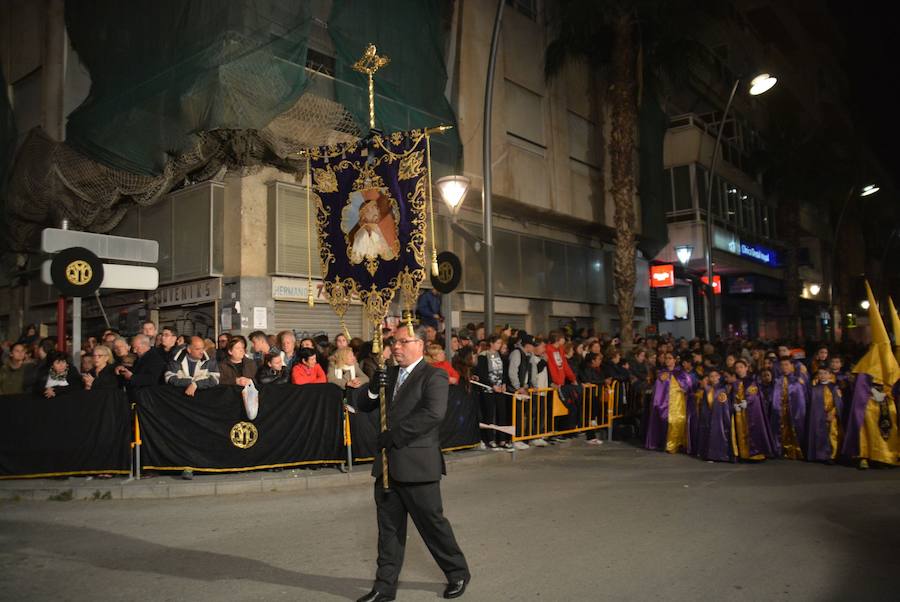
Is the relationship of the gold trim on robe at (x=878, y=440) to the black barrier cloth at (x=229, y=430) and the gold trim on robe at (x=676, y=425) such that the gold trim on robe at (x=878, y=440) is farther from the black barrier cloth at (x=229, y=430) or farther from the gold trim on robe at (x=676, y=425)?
the black barrier cloth at (x=229, y=430)

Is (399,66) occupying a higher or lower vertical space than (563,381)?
higher

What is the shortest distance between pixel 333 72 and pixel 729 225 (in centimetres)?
2170

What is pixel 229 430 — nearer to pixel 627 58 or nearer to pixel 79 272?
pixel 79 272

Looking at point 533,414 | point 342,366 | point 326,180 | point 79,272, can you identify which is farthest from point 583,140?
point 79,272

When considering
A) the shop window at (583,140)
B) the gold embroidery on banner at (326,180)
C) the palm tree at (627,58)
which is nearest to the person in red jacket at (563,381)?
the gold embroidery on banner at (326,180)

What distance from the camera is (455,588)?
4629 mm

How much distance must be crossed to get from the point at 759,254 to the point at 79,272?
3255cm

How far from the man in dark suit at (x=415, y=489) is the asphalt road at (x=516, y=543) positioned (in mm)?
280

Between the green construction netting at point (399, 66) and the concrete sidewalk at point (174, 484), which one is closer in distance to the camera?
the concrete sidewalk at point (174, 484)

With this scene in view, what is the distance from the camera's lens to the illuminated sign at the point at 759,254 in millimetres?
33156

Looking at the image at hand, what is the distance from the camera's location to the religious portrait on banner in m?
7.45

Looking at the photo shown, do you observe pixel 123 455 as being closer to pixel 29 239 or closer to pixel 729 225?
pixel 29 239

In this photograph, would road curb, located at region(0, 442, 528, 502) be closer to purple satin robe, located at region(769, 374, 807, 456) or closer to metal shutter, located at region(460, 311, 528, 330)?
purple satin robe, located at region(769, 374, 807, 456)

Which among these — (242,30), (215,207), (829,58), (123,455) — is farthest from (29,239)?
(829,58)
